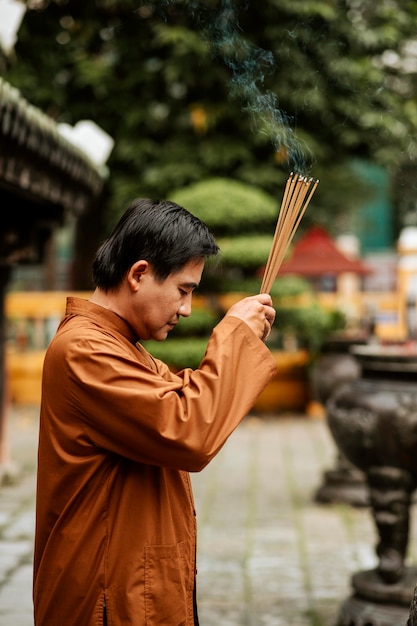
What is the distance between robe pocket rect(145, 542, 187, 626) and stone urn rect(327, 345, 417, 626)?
7.66 ft

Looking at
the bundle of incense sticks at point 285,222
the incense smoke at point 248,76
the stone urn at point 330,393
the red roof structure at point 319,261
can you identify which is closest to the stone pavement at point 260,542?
the stone urn at point 330,393

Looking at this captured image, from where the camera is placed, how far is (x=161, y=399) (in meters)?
2.06

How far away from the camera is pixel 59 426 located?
2178mm

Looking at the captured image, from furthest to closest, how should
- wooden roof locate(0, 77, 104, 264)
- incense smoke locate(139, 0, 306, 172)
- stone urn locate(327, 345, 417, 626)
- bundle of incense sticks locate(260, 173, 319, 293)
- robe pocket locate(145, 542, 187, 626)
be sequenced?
wooden roof locate(0, 77, 104, 264), stone urn locate(327, 345, 417, 626), incense smoke locate(139, 0, 306, 172), bundle of incense sticks locate(260, 173, 319, 293), robe pocket locate(145, 542, 187, 626)

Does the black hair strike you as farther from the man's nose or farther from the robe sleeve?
the robe sleeve

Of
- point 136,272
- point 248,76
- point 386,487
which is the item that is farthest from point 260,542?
point 136,272

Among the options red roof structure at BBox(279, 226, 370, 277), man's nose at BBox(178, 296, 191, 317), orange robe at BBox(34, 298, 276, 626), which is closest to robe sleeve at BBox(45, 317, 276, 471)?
orange robe at BBox(34, 298, 276, 626)

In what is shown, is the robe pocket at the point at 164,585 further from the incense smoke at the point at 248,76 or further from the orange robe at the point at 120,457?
the incense smoke at the point at 248,76

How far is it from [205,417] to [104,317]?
371 mm

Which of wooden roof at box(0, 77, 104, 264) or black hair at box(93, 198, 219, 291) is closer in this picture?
black hair at box(93, 198, 219, 291)

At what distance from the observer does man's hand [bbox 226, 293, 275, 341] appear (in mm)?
2188

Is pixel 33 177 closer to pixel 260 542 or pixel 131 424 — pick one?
pixel 260 542

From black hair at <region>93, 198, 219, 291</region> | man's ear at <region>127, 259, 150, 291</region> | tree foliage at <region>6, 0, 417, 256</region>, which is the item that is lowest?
man's ear at <region>127, 259, 150, 291</region>

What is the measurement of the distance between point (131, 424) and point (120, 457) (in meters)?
0.16
